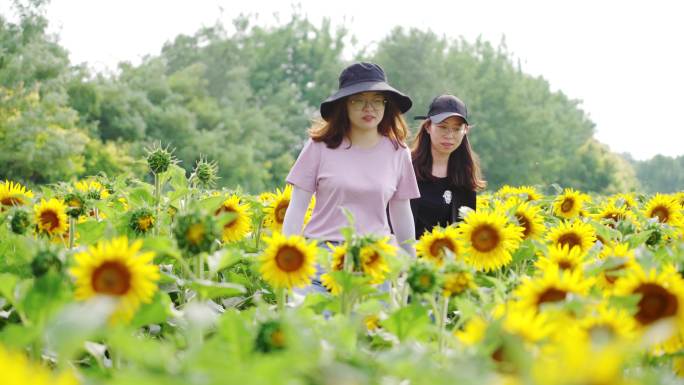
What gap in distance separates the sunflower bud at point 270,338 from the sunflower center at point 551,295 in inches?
21.7

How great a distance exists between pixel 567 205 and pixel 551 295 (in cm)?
285

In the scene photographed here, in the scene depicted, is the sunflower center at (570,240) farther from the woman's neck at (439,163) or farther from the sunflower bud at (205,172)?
the woman's neck at (439,163)

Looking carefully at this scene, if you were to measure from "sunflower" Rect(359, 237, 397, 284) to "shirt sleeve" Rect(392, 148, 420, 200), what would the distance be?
1.63 meters

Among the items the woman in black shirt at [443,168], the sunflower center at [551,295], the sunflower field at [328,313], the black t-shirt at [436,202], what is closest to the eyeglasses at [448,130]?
the woman in black shirt at [443,168]

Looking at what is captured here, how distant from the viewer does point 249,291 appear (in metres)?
2.91

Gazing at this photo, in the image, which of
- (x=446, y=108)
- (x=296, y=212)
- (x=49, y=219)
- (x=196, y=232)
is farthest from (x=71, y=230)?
(x=446, y=108)

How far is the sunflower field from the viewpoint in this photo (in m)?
0.89

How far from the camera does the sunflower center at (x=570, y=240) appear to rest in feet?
9.46

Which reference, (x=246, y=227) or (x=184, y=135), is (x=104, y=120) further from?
(x=246, y=227)

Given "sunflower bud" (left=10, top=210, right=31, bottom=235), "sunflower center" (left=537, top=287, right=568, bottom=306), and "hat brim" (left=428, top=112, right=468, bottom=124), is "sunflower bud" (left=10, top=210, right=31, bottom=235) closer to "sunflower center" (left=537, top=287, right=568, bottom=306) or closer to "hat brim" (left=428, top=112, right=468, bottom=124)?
"sunflower center" (left=537, top=287, right=568, bottom=306)

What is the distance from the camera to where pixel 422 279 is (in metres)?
1.68

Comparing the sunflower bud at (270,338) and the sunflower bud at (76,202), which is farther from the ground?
the sunflower bud at (76,202)

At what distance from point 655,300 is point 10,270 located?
1.73 metres

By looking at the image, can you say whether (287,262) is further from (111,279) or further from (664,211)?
(664,211)
